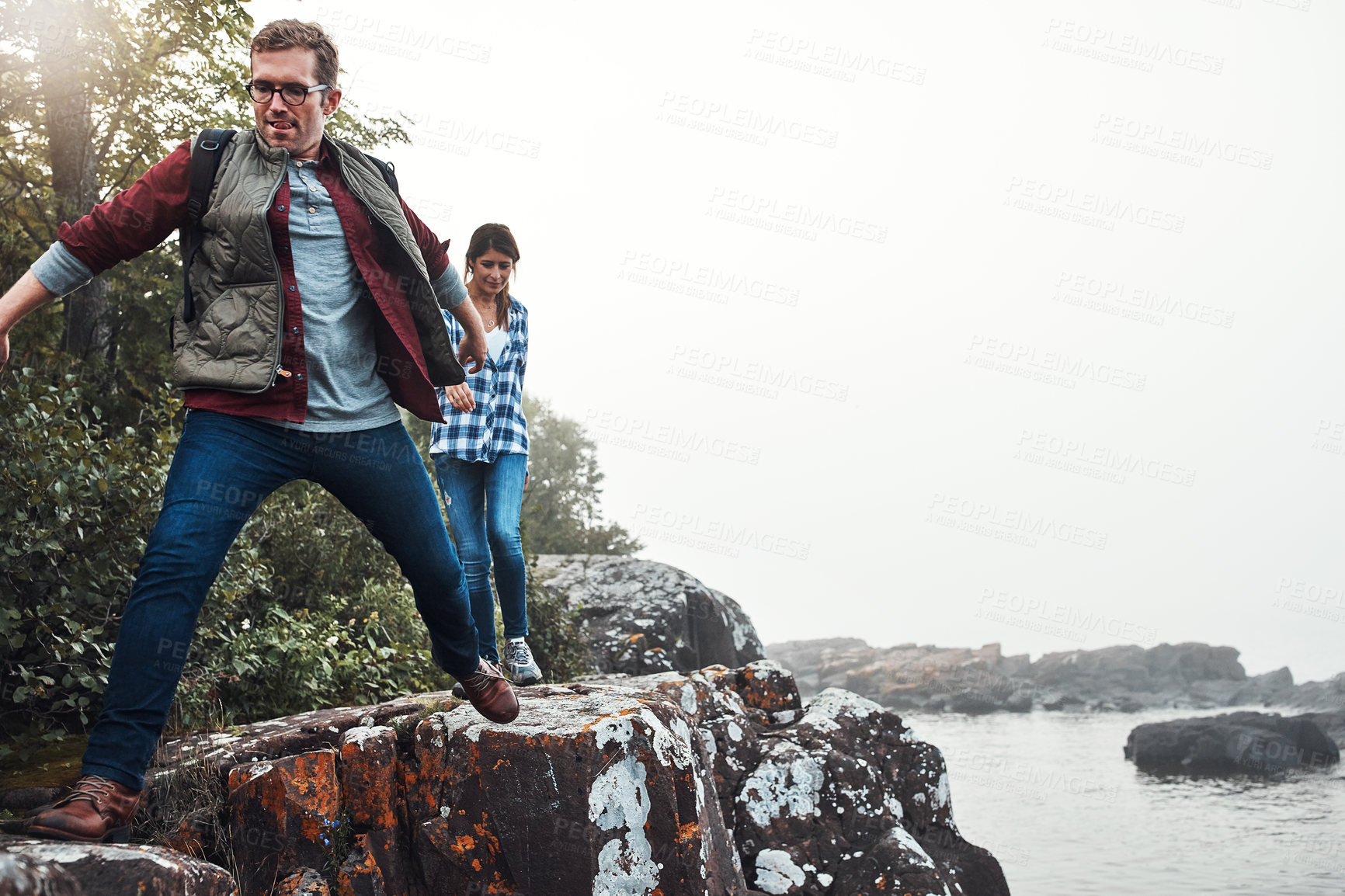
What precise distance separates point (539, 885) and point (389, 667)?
10.8ft

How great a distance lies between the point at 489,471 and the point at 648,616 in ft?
17.6

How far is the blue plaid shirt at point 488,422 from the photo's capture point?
4.48m

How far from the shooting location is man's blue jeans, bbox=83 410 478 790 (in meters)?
2.29

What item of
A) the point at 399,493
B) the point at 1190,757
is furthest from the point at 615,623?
the point at 1190,757

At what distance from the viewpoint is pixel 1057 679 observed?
53844 mm

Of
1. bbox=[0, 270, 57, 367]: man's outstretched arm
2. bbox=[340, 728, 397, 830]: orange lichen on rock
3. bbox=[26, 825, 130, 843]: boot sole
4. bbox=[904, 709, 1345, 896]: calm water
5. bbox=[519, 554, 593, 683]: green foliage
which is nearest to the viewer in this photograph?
bbox=[26, 825, 130, 843]: boot sole

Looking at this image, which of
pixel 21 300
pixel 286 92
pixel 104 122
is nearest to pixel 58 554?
pixel 21 300

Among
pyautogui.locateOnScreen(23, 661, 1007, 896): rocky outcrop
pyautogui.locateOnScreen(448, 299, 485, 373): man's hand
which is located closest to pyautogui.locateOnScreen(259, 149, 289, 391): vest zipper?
pyautogui.locateOnScreen(448, 299, 485, 373): man's hand

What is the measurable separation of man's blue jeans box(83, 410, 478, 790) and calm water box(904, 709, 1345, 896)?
13.8m

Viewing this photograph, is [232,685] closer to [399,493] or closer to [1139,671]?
[399,493]

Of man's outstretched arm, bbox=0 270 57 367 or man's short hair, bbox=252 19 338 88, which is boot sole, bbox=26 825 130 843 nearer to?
man's outstretched arm, bbox=0 270 57 367

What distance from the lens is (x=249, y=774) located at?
3.07 meters

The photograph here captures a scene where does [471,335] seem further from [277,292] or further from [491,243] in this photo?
[491,243]

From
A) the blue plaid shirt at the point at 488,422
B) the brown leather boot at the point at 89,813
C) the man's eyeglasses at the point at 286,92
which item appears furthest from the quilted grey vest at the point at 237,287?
the blue plaid shirt at the point at 488,422
